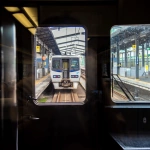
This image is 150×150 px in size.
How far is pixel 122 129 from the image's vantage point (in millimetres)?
2436

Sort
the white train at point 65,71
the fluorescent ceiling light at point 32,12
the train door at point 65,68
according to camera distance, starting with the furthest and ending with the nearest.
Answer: the train door at point 65,68, the white train at point 65,71, the fluorescent ceiling light at point 32,12

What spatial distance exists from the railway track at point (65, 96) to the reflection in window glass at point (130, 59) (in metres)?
0.44

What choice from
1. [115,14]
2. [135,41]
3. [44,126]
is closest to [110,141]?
[44,126]

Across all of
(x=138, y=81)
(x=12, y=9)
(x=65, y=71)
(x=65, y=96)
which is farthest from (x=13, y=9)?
(x=138, y=81)

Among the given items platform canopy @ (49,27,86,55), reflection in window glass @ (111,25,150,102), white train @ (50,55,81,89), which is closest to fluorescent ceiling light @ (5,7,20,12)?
platform canopy @ (49,27,86,55)

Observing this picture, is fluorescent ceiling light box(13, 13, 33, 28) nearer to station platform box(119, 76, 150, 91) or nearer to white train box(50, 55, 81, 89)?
white train box(50, 55, 81, 89)

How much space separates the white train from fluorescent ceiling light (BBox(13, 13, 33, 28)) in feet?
1.57

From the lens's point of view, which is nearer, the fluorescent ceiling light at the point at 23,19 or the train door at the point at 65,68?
the fluorescent ceiling light at the point at 23,19

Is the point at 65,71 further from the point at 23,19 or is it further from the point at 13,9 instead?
the point at 13,9

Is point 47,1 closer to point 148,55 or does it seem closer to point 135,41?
point 135,41

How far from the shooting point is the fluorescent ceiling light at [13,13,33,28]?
7.56 ft

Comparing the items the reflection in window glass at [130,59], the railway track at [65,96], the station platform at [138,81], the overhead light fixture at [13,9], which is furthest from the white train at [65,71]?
the overhead light fixture at [13,9]

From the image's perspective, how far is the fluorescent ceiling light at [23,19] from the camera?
7.56 ft

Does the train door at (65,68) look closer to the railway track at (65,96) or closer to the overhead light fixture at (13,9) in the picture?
the railway track at (65,96)
